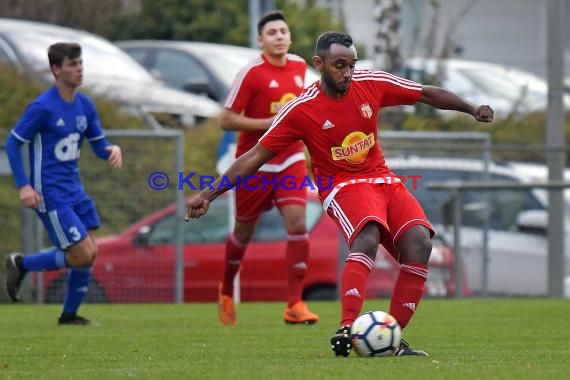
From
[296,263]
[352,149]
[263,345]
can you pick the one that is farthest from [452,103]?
[296,263]

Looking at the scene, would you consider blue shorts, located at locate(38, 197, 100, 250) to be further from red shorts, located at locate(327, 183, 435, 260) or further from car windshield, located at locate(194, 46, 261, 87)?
car windshield, located at locate(194, 46, 261, 87)

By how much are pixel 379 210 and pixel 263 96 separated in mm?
3095

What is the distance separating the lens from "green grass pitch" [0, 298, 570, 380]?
743cm

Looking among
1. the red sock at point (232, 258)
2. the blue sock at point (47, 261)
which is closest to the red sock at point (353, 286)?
the red sock at point (232, 258)

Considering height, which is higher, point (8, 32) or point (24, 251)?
point (8, 32)

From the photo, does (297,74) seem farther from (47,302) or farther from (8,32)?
(8,32)

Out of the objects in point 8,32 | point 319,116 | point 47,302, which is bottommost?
point 47,302

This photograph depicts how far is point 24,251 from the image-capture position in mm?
16328

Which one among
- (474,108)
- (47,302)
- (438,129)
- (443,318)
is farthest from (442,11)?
(474,108)

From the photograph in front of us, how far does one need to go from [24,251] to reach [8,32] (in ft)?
15.6

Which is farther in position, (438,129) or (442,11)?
(442,11)

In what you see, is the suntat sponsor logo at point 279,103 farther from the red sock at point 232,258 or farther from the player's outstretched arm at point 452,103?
the player's outstretched arm at point 452,103

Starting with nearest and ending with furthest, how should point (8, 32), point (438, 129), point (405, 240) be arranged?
point (405, 240), point (8, 32), point (438, 129)

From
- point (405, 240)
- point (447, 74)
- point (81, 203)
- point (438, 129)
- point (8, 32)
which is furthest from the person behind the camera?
point (447, 74)
